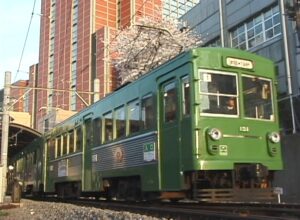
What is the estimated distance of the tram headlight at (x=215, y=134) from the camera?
999 cm

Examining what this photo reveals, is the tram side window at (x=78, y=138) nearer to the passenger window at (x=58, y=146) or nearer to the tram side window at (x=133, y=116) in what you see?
the passenger window at (x=58, y=146)

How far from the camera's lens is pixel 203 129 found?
10.0 meters

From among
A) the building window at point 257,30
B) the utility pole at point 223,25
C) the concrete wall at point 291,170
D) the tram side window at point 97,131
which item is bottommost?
the concrete wall at point 291,170

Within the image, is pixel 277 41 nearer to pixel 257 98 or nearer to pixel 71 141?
pixel 71 141

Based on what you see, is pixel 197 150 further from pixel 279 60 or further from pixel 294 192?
pixel 279 60

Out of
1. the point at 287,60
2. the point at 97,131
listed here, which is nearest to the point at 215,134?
the point at 97,131

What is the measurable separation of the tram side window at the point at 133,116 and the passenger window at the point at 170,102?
1210 millimetres

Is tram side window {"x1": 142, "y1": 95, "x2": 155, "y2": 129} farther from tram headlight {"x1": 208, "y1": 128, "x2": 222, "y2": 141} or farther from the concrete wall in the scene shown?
the concrete wall

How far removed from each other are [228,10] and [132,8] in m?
36.7

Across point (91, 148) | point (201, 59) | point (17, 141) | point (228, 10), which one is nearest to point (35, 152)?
point (17, 141)

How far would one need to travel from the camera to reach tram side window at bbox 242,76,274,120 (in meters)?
10.8

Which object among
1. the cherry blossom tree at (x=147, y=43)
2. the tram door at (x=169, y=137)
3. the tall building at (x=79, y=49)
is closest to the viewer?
the tram door at (x=169, y=137)

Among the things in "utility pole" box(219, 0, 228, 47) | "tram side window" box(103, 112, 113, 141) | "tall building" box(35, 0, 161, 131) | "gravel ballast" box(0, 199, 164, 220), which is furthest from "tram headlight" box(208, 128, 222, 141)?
"tall building" box(35, 0, 161, 131)

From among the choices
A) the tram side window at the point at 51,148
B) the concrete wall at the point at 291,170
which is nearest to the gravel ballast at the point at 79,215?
the tram side window at the point at 51,148
